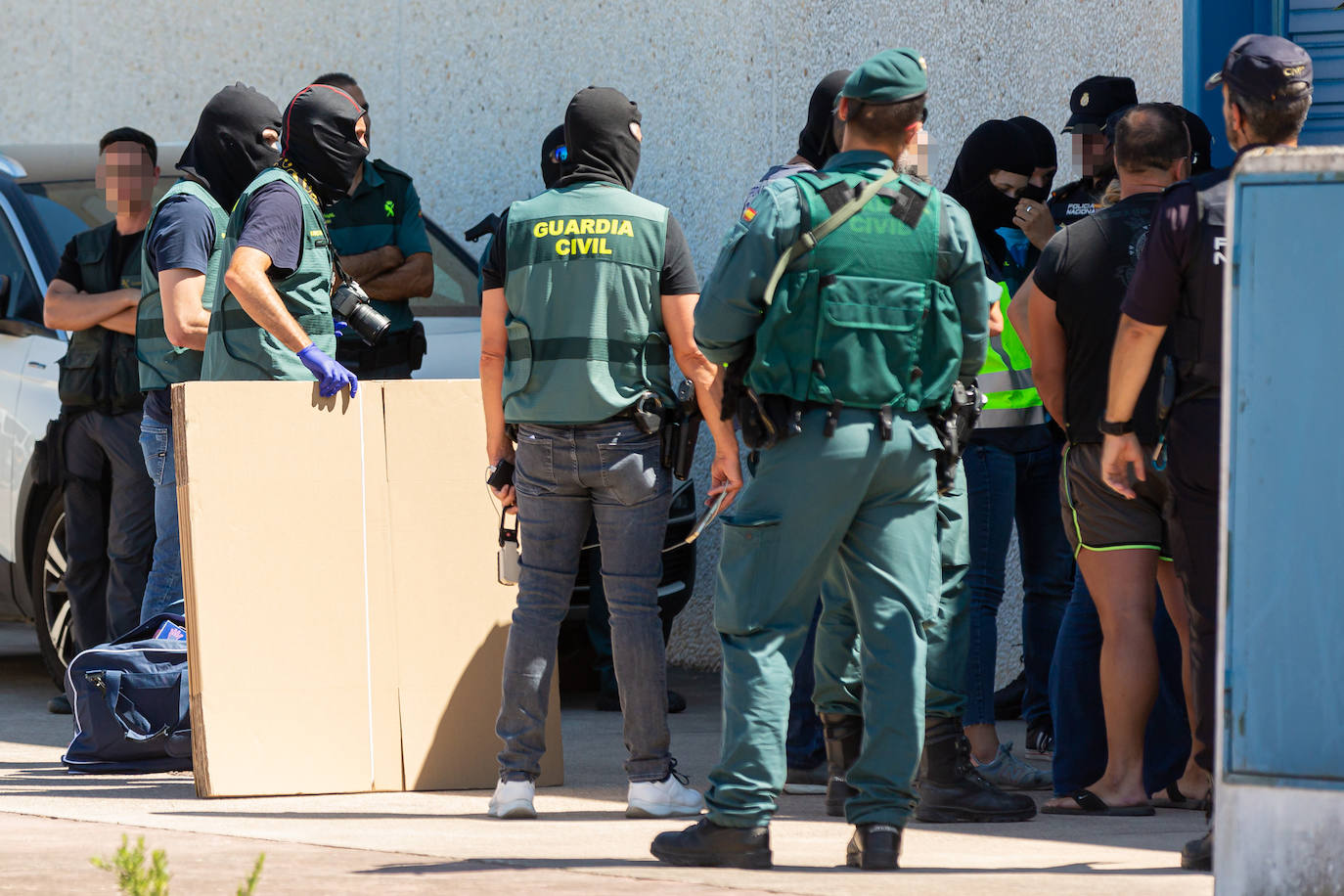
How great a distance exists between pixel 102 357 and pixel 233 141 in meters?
1.18

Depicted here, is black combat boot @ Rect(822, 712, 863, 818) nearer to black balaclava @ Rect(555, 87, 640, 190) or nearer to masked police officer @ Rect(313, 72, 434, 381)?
black balaclava @ Rect(555, 87, 640, 190)

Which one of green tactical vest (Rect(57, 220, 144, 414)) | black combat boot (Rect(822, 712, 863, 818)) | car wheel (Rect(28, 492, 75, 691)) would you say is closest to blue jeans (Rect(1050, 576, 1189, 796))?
black combat boot (Rect(822, 712, 863, 818))

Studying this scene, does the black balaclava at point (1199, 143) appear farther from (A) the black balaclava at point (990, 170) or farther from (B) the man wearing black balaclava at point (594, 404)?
(B) the man wearing black balaclava at point (594, 404)

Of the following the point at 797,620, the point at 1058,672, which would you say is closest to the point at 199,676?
the point at 797,620

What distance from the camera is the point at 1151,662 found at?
5.47 metres

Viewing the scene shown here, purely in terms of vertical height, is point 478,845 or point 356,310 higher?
point 356,310

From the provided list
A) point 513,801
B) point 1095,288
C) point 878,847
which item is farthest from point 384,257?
point 878,847

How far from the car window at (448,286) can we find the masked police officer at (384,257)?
0.75 m

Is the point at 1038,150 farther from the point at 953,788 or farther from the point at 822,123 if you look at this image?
the point at 953,788

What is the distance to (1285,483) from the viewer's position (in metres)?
3.77

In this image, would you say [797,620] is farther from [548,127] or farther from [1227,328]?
[548,127]

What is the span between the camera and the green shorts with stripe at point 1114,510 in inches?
211

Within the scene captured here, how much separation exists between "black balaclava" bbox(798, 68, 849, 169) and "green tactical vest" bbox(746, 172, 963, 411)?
114cm

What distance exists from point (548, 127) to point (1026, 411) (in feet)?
12.5
